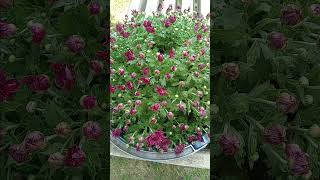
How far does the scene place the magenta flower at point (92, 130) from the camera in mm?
970

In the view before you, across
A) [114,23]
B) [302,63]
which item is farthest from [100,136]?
[114,23]

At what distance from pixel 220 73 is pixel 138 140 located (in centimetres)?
70

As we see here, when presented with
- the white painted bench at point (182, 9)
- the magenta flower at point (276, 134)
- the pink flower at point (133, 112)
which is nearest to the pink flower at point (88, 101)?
the magenta flower at point (276, 134)

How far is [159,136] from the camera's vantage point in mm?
1725

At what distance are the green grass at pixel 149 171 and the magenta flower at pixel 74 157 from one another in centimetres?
42

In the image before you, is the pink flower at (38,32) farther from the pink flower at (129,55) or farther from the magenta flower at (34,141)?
the pink flower at (129,55)

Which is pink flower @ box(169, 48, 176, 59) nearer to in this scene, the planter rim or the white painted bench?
the white painted bench

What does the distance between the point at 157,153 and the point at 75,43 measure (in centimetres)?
72

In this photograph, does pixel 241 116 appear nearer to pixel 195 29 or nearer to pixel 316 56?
pixel 316 56

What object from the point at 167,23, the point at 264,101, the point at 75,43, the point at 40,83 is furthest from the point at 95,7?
the point at 167,23

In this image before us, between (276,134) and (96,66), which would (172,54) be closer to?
(96,66)

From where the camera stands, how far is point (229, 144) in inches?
34.9

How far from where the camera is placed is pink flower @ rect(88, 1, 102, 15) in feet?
3.48

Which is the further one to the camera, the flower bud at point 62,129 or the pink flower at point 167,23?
the pink flower at point 167,23
